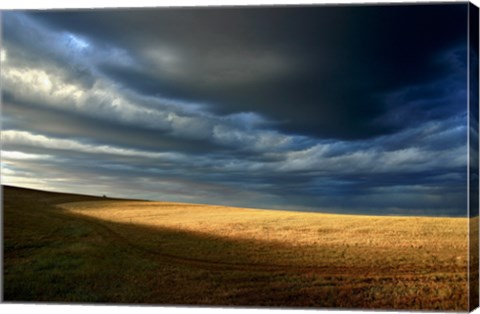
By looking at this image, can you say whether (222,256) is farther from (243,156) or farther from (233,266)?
(243,156)

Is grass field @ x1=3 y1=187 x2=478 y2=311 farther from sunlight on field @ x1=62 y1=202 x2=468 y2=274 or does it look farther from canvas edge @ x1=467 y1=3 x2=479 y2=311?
canvas edge @ x1=467 y1=3 x2=479 y2=311

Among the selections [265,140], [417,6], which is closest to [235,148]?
[265,140]

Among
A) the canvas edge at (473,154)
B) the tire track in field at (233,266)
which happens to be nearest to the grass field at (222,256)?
the tire track in field at (233,266)

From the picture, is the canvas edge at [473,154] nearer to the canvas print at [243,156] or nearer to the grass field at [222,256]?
the canvas print at [243,156]

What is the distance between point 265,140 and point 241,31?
1896 mm

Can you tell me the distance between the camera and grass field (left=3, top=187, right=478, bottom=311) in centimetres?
809

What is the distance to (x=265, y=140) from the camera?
862 cm

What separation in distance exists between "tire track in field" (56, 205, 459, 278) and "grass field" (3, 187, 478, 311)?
17mm

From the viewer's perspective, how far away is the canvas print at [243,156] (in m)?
8.05

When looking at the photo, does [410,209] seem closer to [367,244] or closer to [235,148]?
[367,244]

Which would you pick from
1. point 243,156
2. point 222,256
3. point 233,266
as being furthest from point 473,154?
point 222,256

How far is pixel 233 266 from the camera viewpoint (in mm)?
8602

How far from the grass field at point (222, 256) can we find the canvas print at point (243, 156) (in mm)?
27

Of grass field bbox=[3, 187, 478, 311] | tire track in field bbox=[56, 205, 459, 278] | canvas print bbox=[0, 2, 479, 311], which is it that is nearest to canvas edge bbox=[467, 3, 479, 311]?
canvas print bbox=[0, 2, 479, 311]
